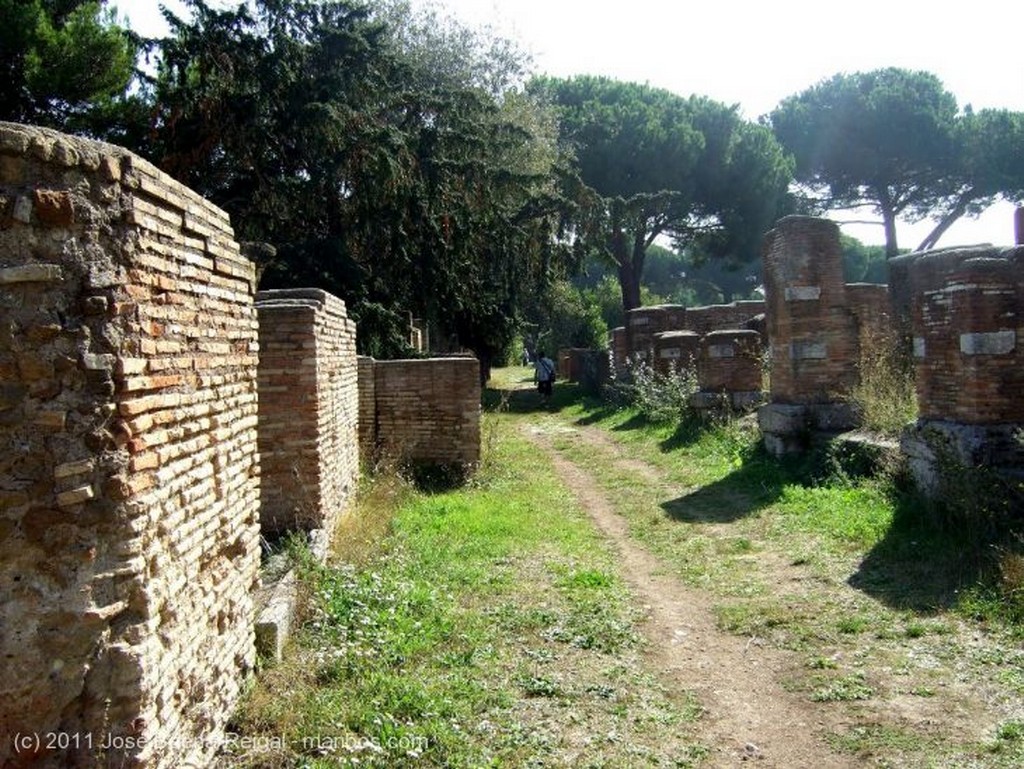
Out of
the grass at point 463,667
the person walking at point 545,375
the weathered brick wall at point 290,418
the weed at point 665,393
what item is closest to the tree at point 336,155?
the weed at point 665,393

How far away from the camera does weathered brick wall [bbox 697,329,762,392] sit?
13.4 m

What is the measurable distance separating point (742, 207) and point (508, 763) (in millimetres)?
28175

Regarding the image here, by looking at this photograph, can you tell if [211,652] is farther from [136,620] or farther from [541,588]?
[541,588]

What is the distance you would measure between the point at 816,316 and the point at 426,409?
5.51 meters

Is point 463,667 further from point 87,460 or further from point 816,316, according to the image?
point 816,316

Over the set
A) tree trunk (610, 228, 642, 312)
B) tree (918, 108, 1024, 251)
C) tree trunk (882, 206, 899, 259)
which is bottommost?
tree trunk (610, 228, 642, 312)

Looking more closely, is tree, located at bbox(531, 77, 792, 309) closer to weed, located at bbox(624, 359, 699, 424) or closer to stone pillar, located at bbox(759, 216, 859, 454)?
weed, located at bbox(624, 359, 699, 424)

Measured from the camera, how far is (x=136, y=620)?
2.68 metres

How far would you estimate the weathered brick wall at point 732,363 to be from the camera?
43.8ft

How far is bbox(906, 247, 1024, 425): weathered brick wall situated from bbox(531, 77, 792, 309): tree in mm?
19641

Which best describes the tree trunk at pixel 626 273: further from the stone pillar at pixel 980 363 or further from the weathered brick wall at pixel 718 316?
the stone pillar at pixel 980 363

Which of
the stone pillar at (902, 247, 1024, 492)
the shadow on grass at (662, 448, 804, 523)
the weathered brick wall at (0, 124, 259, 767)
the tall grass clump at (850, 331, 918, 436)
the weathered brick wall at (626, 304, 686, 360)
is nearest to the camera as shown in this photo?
the weathered brick wall at (0, 124, 259, 767)

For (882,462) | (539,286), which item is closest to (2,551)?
(882,462)

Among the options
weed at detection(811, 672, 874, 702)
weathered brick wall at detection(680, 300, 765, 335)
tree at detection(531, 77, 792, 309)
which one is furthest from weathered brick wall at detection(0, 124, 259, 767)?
tree at detection(531, 77, 792, 309)
